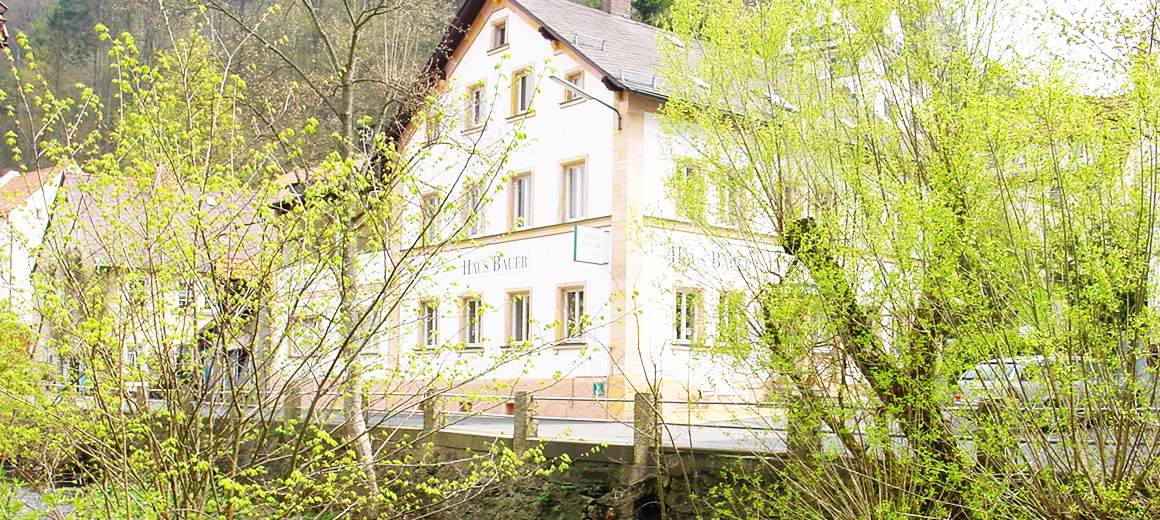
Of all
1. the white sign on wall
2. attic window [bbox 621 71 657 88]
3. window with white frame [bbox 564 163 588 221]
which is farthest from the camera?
window with white frame [bbox 564 163 588 221]

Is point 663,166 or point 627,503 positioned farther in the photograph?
point 663,166

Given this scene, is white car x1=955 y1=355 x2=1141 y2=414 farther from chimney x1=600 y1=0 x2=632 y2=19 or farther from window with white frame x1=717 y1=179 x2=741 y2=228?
chimney x1=600 y1=0 x2=632 y2=19

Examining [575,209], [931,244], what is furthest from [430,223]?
[575,209]

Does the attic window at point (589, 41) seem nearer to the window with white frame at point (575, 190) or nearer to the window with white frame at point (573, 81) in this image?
the window with white frame at point (573, 81)

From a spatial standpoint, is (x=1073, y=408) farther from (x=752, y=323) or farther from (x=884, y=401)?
(x=752, y=323)

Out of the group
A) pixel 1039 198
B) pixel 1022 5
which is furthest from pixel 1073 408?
pixel 1022 5

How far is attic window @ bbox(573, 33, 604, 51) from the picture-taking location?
22.6m

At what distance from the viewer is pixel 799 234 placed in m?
11.8

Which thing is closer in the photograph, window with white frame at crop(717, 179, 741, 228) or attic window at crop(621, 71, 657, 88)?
window with white frame at crop(717, 179, 741, 228)

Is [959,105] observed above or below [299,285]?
above

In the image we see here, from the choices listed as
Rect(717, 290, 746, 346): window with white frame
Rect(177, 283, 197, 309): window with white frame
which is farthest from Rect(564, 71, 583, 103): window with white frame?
A: Rect(177, 283, 197, 309): window with white frame

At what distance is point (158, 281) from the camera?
274 inches

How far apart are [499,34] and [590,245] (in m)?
Answer: 6.24

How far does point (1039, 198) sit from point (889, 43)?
3.34m
